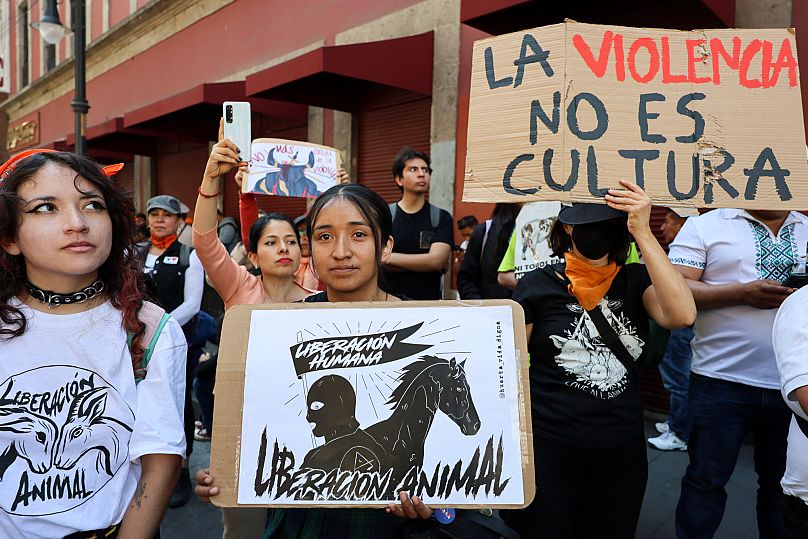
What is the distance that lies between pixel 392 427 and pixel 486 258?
7.85ft

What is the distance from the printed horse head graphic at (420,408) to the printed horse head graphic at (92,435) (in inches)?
25.3

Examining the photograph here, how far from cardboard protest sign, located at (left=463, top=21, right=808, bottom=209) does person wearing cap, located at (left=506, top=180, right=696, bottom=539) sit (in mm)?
300

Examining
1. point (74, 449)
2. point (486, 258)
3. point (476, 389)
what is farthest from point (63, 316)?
point (486, 258)

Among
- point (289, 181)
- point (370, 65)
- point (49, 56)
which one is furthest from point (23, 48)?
point (289, 181)

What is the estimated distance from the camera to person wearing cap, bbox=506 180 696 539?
2.07 meters

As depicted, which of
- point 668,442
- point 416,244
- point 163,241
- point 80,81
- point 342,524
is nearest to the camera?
point 342,524

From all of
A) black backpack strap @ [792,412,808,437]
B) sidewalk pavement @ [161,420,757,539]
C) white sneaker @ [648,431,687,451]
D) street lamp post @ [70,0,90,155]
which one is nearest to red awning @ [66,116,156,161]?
street lamp post @ [70,0,90,155]

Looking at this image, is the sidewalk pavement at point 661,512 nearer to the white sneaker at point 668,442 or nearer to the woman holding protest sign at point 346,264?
the white sneaker at point 668,442

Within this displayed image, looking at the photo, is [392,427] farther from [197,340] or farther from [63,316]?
[197,340]

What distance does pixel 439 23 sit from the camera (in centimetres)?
686

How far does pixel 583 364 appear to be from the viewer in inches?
82.4

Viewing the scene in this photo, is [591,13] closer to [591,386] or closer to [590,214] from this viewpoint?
[590,214]

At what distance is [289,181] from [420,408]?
2.92 meters

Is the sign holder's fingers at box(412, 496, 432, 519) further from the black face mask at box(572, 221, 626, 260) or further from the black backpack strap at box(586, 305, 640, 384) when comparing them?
the black face mask at box(572, 221, 626, 260)
